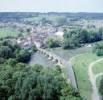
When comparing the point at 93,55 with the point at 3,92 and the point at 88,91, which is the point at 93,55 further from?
the point at 3,92

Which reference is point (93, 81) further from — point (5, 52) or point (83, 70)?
point (5, 52)

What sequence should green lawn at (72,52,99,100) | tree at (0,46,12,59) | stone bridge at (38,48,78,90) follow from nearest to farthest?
green lawn at (72,52,99,100) → stone bridge at (38,48,78,90) → tree at (0,46,12,59)

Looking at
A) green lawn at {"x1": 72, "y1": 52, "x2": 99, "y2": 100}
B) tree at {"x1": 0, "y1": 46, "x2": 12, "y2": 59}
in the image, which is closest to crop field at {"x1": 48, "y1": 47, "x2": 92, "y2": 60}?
green lawn at {"x1": 72, "y1": 52, "x2": 99, "y2": 100}

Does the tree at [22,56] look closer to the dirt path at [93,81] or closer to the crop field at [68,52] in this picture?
the crop field at [68,52]

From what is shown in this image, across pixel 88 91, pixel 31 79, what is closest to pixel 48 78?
pixel 31 79

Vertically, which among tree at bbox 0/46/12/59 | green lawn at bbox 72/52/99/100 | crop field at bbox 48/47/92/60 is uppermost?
tree at bbox 0/46/12/59

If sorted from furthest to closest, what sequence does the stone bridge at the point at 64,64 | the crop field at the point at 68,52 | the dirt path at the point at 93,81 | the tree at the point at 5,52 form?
the crop field at the point at 68,52 < the tree at the point at 5,52 < the stone bridge at the point at 64,64 < the dirt path at the point at 93,81

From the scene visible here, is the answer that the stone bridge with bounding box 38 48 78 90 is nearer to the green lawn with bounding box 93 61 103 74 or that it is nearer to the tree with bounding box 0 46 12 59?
the green lawn with bounding box 93 61 103 74

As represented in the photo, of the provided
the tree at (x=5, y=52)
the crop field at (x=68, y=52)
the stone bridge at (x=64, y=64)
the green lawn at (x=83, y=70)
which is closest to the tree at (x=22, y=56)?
the tree at (x=5, y=52)
